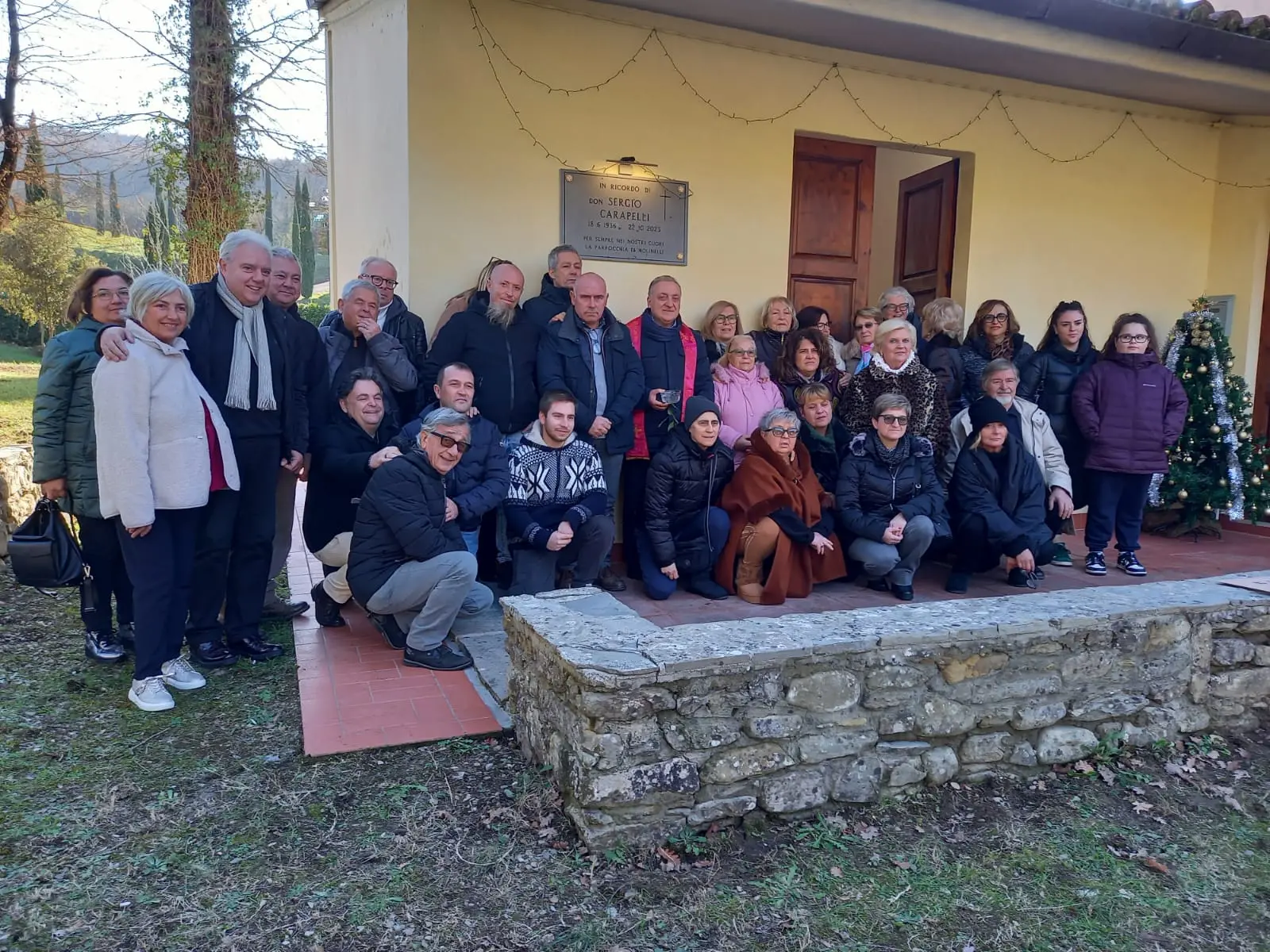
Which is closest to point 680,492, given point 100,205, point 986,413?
point 986,413

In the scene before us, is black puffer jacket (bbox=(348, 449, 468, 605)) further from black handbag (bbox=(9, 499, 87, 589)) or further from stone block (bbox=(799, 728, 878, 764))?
stone block (bbox=(799, 728, 878, 764))

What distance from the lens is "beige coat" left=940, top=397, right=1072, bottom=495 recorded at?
16.8ft

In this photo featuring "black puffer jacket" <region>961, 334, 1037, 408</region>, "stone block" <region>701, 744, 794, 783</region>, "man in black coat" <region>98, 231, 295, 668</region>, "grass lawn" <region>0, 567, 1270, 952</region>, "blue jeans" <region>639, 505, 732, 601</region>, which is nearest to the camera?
"grass lawn" <region>0, 567, 1270, 952</region>

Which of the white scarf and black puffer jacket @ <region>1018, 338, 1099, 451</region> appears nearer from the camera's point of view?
the white scarf

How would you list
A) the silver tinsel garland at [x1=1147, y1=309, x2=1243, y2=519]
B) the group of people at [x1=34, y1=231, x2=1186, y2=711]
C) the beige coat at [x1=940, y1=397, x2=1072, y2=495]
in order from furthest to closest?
the silver tinsel garland at [x1=1147, y1=309, x2=1243, y2=519], the beige coat at [x1=940, y1=397, x2=1072, y2=495], the group of people at [x1=34, y1=231, x2=1186, y2=711]

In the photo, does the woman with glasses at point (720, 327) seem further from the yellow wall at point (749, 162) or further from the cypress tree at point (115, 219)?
the cypress tree at point (115, 219)

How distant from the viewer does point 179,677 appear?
136 inches

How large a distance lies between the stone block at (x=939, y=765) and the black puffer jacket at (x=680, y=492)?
2.02 metres

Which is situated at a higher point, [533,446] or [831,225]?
[831,225]

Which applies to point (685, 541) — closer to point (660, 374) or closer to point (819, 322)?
point (660, 374)

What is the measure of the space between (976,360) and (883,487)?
136cm

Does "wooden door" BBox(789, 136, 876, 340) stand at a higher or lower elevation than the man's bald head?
higher

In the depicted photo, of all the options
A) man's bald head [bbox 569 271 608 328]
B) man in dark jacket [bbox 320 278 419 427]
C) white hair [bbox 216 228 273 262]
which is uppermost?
white hair [bbox 216 228 273 262]

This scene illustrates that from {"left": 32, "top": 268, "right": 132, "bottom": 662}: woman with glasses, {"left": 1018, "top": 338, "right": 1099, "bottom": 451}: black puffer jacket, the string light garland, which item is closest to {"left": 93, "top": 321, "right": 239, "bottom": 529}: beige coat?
{"left": 32, "top": 268, "right": 132, "bottom": 662}: woman with glasses
